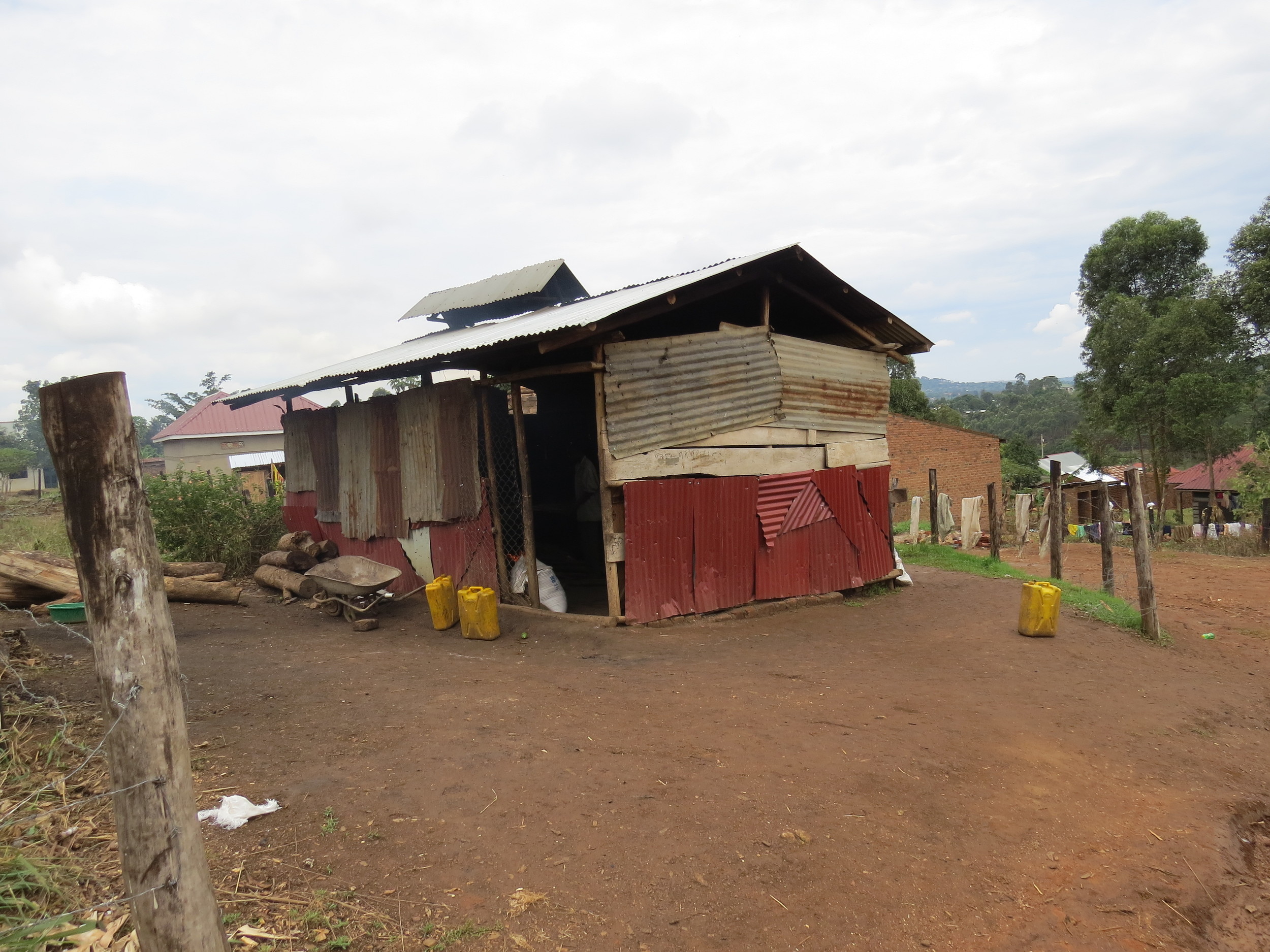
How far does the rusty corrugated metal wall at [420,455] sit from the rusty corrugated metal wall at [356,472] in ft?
2.80

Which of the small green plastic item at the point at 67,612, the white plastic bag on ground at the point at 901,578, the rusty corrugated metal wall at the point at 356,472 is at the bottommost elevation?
the white plastic bag on ground at the point at 901,578

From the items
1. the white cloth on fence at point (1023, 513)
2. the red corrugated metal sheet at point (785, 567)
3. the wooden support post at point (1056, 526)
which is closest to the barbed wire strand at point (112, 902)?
the red corrugated metal sheet at point (785, 567)

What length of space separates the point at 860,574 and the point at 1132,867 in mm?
6948

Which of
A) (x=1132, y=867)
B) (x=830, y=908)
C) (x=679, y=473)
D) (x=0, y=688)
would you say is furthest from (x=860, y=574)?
(x=0, y=688)

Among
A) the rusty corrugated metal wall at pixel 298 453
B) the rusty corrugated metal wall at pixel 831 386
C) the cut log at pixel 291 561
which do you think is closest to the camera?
the rusty corrugated metal wall at pixel 831 386

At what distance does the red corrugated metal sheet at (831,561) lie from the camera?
980cm

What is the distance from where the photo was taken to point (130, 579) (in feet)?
6.87

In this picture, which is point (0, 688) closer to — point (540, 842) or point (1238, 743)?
point (540, 842)

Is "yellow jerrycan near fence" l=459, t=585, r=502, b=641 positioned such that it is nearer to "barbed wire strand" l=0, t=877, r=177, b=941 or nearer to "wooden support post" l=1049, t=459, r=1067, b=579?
"barbed wire strand" l=0, t=877, r=177, b=941

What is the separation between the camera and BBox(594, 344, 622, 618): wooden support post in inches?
305

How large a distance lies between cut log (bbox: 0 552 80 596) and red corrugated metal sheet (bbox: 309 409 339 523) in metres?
3.62

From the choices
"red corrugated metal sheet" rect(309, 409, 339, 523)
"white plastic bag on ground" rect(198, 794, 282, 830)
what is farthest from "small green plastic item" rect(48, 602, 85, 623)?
"white plastic bag on ground" rect(198, 794, 282, 830)

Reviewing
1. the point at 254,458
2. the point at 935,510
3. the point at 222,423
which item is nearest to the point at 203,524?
the point at 935,510

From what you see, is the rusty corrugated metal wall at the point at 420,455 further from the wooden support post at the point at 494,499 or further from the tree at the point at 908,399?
the tree at the point at 908,399
